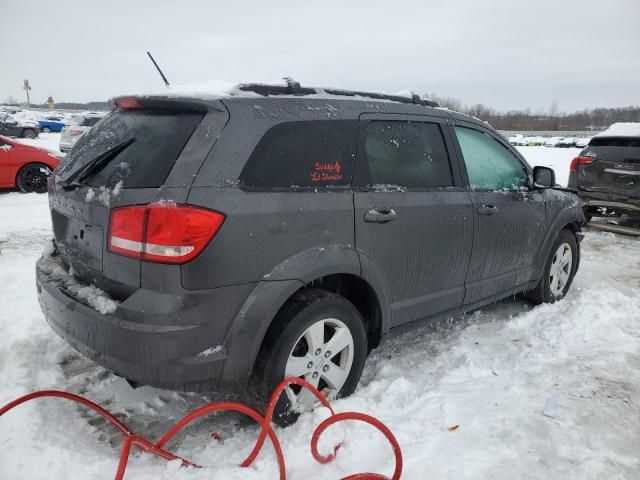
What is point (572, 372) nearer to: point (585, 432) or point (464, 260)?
point (585, 432)

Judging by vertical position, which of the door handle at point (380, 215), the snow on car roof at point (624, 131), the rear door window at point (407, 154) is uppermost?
the snow on car roof at point (624, 131)

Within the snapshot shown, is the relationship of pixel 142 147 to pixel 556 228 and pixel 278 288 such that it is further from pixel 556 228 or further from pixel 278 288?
pixel 556 228

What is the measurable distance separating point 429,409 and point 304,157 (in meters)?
1.62

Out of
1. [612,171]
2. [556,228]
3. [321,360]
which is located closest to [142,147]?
[321,360]

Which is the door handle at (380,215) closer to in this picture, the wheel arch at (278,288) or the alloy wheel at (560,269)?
the wheel arch at (278,288)

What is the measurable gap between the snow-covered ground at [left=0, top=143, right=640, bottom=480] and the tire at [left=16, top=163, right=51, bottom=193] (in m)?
6.21

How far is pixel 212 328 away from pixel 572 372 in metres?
2.59

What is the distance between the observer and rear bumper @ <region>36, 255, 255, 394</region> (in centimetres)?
214

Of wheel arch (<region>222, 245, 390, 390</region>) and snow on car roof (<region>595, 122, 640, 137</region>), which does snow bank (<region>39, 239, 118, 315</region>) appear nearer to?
wheel arch (<region>222, 245, 390, 390</region>)

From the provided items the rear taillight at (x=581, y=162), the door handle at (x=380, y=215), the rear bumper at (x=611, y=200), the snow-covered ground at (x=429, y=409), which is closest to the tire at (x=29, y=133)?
the snow-covered ground at (x=429, y=409)

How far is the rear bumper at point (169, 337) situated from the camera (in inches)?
84.2

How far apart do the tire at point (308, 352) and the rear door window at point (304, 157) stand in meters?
0.62

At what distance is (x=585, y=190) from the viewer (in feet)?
27.0

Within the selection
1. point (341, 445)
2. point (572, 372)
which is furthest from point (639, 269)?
point (341, 445)
